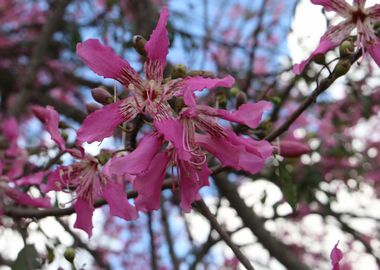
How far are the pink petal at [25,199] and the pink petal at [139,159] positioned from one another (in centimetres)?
67

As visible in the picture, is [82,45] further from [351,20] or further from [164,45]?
[351,20]

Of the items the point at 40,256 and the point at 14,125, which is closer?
the point at 40,256

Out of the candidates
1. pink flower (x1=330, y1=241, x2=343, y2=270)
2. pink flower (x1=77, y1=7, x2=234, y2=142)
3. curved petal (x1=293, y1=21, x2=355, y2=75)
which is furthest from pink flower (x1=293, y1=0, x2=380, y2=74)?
pink flower (x1=330, y1=241, x2=343, y2=270)

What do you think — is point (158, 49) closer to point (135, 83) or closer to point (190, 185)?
point (135, 83)

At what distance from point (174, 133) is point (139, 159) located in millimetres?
109

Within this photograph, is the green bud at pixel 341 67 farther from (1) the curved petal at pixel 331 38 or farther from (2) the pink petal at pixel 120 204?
(2) the pink petal at pixel 120 204

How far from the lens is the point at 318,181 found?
11.5 ft

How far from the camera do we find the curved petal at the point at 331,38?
1512 mm

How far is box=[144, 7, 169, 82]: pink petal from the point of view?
4.25 ft

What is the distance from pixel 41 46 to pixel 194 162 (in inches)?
109

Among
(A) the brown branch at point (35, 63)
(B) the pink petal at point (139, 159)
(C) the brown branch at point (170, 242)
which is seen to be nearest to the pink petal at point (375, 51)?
(B) the pink petal at point (139, 159)

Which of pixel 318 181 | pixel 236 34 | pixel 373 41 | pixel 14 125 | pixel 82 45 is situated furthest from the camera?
pixel 236 34

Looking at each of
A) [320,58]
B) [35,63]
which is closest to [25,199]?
[320,58]

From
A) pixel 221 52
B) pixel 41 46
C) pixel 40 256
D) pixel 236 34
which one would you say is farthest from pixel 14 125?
pixel 236 34
